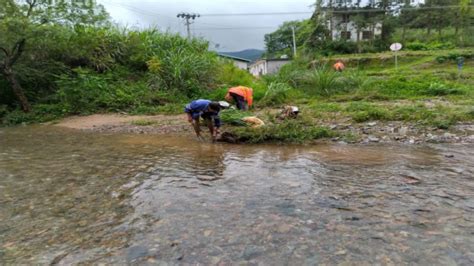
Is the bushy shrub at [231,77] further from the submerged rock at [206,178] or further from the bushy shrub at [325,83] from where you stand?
the submerged rock at [206,178]

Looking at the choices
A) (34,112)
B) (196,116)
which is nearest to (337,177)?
(196,116)

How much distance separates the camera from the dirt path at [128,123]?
34.3 feet

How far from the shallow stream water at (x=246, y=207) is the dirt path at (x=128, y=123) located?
314 centimetres

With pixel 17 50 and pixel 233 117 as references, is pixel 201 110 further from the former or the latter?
pixel 17 50

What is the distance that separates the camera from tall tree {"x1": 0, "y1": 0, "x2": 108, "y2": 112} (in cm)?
1273

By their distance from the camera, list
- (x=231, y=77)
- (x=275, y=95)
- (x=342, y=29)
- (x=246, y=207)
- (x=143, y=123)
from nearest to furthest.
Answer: (x=246, y=207) < (x=143, y=123) < (x=275, y=95) < (x=231, y=77) < (x=342, y=29)

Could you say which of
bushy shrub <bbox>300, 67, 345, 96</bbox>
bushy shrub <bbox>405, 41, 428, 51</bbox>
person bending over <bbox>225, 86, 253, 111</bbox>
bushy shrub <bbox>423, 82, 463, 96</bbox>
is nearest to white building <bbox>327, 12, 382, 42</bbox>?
bushy shrub <bbox>405, 41, 428, 51</bbox>

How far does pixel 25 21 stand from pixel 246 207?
12.8m

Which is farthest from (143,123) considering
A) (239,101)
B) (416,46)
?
(416,46)

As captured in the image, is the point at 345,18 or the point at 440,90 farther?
the point at 345,18

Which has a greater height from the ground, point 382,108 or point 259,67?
point 259,67

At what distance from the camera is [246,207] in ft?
14.2

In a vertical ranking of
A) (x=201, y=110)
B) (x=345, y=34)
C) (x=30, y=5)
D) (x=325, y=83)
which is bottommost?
(x=201, y=110)

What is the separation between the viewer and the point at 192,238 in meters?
3.60
